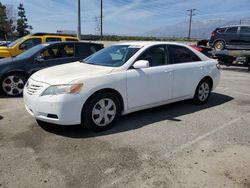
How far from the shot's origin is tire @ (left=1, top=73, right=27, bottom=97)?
274 inches

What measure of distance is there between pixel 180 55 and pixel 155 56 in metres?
0.77

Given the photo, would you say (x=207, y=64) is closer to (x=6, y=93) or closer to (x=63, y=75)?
(x=63, y=75)

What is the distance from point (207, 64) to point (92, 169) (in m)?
4.16

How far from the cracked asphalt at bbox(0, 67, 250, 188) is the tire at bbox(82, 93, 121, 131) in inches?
6.1

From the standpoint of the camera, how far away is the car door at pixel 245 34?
42.4ft

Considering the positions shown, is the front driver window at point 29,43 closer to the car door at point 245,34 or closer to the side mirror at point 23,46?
the side mirror at point 23,46

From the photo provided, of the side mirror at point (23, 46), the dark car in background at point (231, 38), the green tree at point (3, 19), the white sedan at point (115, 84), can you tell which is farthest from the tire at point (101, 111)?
the green tree at point (3, 19)

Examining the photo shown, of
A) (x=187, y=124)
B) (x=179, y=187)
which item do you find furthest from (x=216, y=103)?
(x=179, y=187)

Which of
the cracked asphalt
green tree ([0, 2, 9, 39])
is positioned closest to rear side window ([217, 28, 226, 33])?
the cracked asphalt

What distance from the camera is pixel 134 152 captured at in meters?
3.75

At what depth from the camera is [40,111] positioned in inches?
167

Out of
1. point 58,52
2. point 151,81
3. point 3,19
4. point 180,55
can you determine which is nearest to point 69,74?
point 151,81

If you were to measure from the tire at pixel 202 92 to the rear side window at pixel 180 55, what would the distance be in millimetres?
608

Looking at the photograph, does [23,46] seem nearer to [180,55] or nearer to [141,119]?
[180,55]
